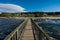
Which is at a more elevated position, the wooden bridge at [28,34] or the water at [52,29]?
the wooden bridge at [28,34]

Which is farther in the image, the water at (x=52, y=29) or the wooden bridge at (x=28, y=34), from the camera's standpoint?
the water at (x=52, y=29)

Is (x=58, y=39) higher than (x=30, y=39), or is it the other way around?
(x=30, y=39)

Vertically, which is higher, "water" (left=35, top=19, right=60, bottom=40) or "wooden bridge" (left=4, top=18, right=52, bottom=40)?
"wooden bridge" (left=4, top=18, right=52, bottom=40)

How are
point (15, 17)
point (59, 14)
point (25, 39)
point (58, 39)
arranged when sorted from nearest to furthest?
point (25, 39) → point (58, 39) → point (15, 17) → point (59, 14)

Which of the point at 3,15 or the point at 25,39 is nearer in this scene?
the point at 25,39

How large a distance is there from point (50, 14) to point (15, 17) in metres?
31.8

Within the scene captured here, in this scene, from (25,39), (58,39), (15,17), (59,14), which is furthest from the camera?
(59,14)

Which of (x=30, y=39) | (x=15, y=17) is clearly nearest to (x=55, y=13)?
(x=15, y=17)

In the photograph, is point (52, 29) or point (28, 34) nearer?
point (28, 34)

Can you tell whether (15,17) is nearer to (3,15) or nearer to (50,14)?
(3,15)

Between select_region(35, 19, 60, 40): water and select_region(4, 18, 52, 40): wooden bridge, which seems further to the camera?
select_region(35, 19, 60, 40): water

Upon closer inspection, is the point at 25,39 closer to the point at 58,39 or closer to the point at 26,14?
the point at 58,39

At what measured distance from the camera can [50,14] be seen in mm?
148875

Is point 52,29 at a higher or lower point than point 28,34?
lower
